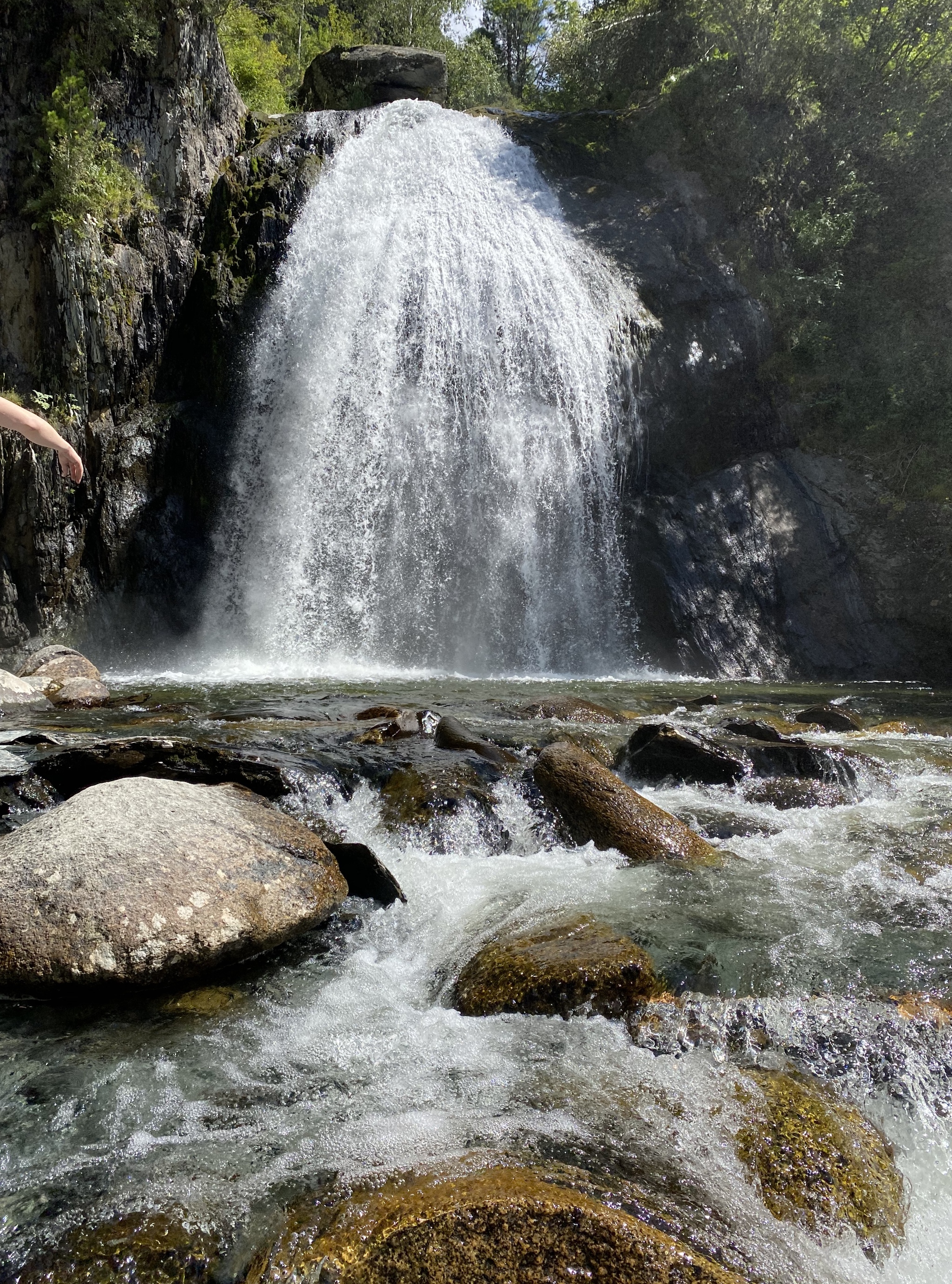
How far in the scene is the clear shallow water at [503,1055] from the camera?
244cm

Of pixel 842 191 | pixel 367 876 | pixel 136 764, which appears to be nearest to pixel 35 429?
pixel 136 764

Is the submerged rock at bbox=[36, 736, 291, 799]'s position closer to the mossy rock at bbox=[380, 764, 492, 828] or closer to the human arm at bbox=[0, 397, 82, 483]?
the mossy rock at bbox=[380, 764, 492, 828]

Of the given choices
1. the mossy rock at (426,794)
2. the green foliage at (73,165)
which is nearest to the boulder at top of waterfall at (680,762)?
the mossy rock at (426,794)

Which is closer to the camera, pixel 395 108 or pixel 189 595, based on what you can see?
pixel 189 595

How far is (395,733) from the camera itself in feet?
24.2

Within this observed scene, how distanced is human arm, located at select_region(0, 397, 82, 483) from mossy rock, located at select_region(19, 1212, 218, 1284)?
256cm

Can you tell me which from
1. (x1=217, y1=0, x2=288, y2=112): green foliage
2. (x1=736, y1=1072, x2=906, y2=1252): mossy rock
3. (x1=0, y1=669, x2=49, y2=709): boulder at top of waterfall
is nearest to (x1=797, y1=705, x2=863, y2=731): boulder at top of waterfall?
(x1=736, y1=1072, x2=906, y2=1252): mossy rock

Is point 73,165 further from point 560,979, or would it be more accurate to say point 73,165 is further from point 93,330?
point 560,979

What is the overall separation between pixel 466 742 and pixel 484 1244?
4.89 metres

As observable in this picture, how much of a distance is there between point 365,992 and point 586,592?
1244 centimetres

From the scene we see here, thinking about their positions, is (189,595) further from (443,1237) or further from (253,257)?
(443,1237)

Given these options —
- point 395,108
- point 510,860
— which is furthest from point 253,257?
point 510,860

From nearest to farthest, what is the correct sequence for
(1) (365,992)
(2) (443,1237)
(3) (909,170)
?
(2) (443,1237) → (1) (365,992) → (3) (909,170)

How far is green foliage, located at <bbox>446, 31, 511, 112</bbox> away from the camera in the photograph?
29953mm
